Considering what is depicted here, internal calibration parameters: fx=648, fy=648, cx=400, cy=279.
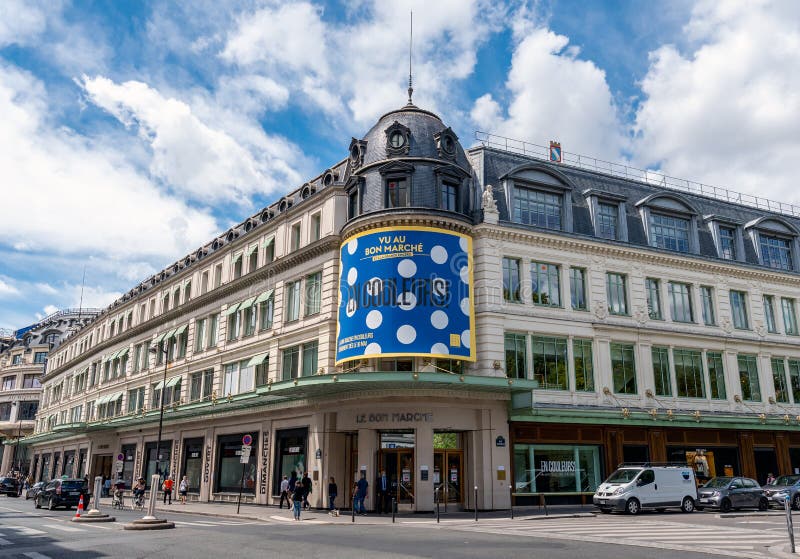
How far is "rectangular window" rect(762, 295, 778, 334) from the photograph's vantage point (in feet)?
138

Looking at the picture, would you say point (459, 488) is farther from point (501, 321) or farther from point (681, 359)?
point (681, 359)

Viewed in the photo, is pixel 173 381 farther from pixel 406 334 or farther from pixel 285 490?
pixel 406 334

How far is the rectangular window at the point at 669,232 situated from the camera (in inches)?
1560

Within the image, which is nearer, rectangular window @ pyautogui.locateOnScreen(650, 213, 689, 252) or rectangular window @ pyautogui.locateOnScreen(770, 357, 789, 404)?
rectangular window @ pyautogui.locateOnScreen(650, 213, 689, 252)

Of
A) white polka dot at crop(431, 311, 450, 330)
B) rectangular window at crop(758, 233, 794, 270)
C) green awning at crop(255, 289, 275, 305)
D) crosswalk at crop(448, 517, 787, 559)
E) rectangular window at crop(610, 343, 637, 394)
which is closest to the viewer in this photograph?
crosswalk at crop(448, 517, 787, 559)

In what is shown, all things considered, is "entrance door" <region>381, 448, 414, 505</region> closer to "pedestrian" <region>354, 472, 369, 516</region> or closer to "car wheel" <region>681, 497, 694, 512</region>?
"pedestrian" <region>354, 472, 369, 516</region>

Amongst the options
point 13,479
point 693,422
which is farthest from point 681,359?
point 13,479

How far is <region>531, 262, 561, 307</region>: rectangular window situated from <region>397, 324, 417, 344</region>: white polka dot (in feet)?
24.8

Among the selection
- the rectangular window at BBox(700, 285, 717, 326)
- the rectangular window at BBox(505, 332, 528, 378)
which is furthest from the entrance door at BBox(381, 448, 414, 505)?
the rectangular window at BBox(700, 285, 717, 326)

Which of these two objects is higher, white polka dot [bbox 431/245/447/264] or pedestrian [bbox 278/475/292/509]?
white polka dot [bbox 431/245/447/264]

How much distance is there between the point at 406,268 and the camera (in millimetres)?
31625

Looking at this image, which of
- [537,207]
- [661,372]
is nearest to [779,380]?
[661,372]

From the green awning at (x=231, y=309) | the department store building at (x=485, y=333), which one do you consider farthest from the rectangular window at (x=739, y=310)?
the green awning at (x=231, y=309)

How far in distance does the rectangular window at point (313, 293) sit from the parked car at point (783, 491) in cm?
2432
